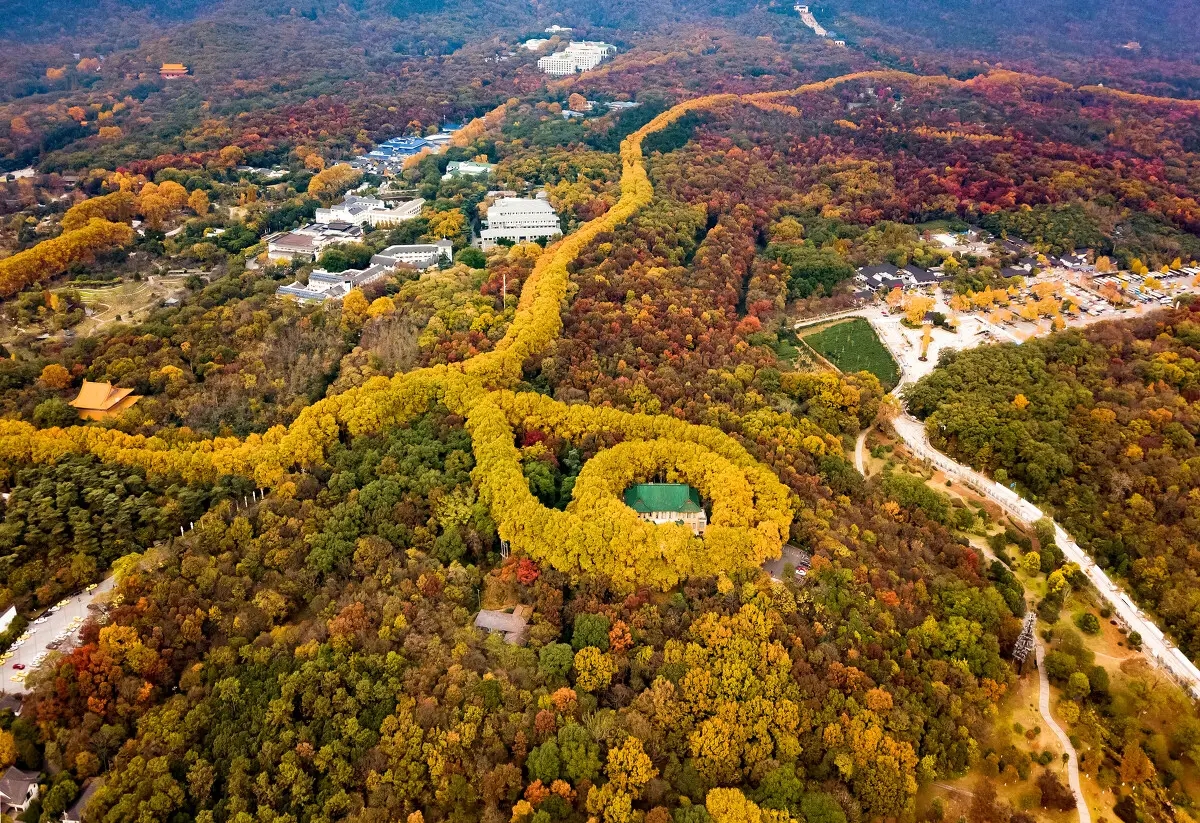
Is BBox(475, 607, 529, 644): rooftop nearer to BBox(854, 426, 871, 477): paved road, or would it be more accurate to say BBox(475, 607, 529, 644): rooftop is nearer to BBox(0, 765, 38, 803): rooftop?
BBox(0, 765, 38, 803): rooftop

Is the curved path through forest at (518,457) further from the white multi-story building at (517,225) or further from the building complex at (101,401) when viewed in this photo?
the white multi-story building at (517,225)

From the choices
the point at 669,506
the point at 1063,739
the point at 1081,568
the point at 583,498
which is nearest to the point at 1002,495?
the point at 1081,568

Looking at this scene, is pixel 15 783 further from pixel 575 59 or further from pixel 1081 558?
pixel 575 59

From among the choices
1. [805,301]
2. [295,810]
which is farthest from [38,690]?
[805,301]

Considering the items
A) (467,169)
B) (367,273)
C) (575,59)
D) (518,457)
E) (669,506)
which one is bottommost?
(575,59)

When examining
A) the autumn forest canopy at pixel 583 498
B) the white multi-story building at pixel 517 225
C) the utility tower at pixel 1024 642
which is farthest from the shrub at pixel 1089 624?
the white multi-story building at pixel 517 225
